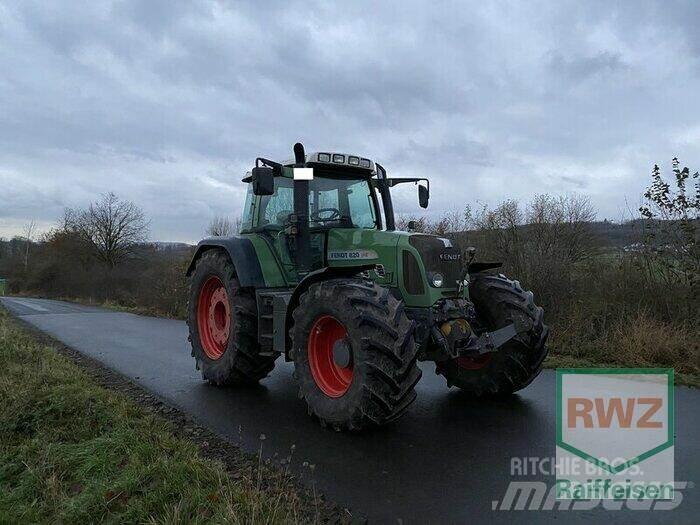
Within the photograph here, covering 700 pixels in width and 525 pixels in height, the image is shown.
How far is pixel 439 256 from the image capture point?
4.98 m

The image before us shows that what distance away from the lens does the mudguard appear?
582cm

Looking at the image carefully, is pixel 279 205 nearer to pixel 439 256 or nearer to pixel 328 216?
pixel 328 216

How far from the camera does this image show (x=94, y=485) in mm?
3309

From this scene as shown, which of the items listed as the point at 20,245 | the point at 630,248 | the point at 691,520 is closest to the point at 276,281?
the point at 691,520

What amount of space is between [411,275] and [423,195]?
158cm

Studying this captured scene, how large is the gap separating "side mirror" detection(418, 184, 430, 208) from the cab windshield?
1.85ft

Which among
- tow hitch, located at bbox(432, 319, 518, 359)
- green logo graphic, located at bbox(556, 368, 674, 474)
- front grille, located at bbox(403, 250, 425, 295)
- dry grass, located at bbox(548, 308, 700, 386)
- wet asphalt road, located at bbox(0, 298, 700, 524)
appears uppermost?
front grille, located at bbox(403, 250, 425, 295)

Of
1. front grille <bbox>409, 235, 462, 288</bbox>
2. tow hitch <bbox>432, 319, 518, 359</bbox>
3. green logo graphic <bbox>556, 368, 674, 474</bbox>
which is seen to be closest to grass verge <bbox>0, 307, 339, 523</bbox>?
tow hitch <bbox>432, 319, 518, 359</bbox>

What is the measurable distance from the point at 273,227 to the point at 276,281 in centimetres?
69

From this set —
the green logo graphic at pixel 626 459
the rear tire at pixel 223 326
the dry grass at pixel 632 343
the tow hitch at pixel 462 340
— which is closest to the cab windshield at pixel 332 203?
the rear tire at pixel 223 326

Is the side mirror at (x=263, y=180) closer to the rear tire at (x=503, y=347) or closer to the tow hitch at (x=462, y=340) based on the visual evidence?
the tow hitch at (x=462, y=340)

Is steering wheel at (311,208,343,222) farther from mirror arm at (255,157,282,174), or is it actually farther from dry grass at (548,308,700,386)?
dry grass at (548,308,700,386)

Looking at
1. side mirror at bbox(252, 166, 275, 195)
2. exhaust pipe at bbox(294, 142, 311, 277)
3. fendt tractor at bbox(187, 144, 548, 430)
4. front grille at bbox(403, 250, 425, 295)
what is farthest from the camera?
exhaust pipe at bbox(294, 142, 311, 277)

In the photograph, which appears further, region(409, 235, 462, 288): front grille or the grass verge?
region(409, 235, 462, 288): front grille
